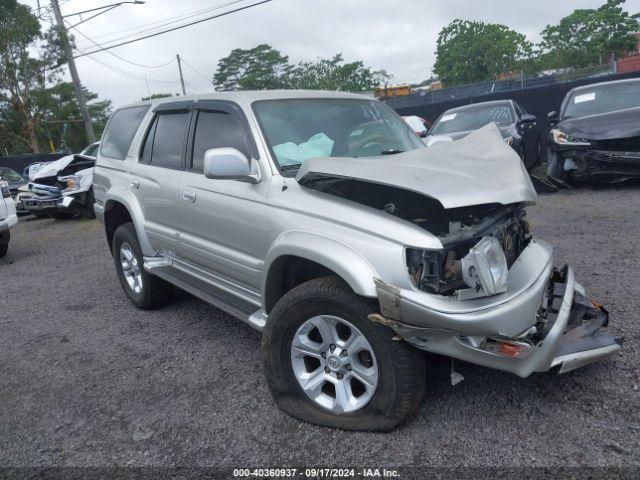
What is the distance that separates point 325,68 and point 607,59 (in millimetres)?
29683

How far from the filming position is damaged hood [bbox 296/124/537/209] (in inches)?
92.7

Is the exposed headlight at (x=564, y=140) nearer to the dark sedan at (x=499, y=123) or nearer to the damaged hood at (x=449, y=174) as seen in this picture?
the dark sedan at (x=499, y=123)

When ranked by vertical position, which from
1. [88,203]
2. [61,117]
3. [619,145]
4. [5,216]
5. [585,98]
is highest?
[61,117]

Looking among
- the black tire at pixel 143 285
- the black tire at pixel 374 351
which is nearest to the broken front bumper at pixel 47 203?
the black tire at pixel 143 285

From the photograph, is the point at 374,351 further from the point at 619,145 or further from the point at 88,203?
the point at 88,203

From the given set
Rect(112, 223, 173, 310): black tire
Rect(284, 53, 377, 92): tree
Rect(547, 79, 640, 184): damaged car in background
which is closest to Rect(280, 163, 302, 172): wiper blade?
Rect(112, 223, 173, 310): black tire

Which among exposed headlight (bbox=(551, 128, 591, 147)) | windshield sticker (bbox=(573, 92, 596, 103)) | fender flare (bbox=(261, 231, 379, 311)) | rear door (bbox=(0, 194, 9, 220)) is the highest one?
windshield sticker (bbox=(573, 92, 596, 103))

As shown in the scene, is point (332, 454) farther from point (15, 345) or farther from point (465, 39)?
point (465, 39)

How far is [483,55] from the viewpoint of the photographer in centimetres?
6531

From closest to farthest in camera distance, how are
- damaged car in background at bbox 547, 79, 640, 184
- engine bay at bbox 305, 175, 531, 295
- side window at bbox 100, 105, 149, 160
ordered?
engine bay at bbox 305, 175, 531, 295 < side window at bbox 100, 105, 149, 160 < damaged car in background at bbox 547, 79, 640, 184

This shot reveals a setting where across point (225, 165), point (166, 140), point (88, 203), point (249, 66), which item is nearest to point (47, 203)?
point (88, 203)

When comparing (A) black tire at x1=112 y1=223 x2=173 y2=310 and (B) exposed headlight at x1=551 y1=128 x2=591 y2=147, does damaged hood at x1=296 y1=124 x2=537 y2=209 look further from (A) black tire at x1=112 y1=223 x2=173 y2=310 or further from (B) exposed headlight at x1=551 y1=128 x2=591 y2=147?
(B) exposed headlight at x1=551 y1=128 x2=591 y2=147

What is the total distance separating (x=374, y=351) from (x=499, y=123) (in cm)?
815

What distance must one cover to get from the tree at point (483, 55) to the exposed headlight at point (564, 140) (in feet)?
199
